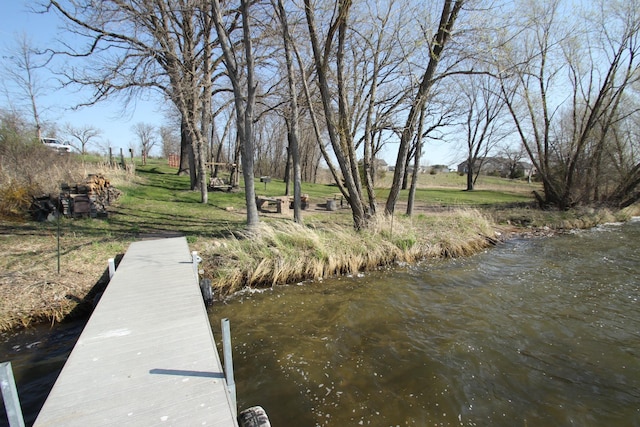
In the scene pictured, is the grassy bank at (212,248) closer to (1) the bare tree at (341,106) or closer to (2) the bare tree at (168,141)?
(1) the bare tree at (341,106)

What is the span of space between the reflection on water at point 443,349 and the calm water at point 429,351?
2 centimetres

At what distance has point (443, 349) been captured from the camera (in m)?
4.42

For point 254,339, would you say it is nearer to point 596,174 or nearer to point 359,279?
point 359,279

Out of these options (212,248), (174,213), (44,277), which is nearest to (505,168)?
(174,213)

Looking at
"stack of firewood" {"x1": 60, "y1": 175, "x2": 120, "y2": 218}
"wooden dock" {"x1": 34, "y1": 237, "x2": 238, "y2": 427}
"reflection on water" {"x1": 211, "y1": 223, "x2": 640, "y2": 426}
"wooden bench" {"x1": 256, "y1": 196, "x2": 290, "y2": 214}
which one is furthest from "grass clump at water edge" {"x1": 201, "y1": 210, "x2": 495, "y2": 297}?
"stack of firewood" {"x1": 60, "y1": 175, "x2": 120, "y2": 218}

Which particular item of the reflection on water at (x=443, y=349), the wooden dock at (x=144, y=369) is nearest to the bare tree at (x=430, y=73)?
the reflection on water at (x=443, y=349)

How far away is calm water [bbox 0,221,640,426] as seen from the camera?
3.38 metres

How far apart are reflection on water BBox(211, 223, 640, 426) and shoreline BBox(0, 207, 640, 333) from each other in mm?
491

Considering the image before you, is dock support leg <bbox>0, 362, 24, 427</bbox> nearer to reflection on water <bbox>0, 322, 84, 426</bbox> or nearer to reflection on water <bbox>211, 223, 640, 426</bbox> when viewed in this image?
reflection on water <bbox>0, 322, 84, 426</bbox>

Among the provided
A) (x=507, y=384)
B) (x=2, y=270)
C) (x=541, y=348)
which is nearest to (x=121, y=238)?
(x=2, y=270)

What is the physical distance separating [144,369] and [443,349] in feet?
12.3

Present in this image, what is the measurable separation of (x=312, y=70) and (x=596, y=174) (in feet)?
51.5

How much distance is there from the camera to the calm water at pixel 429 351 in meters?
3.38

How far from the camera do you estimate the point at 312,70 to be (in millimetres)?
10602
